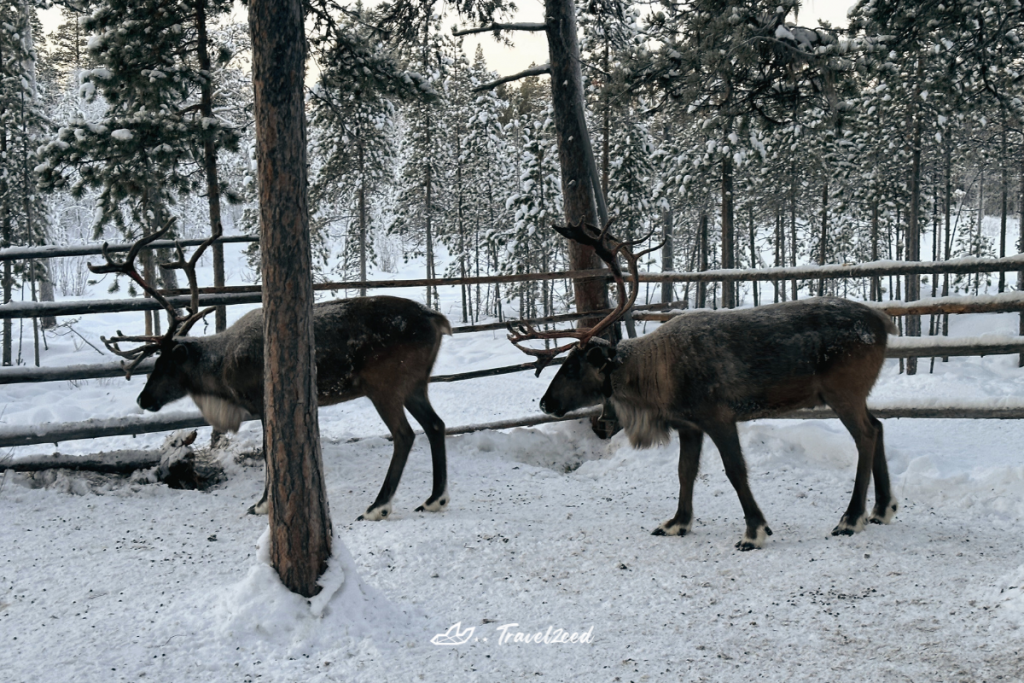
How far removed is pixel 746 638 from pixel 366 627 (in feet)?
5.60

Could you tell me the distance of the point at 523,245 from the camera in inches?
913

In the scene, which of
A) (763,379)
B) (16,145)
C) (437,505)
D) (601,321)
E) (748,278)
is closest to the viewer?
(763,379)

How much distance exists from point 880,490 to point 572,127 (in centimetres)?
454

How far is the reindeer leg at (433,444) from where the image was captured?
5.18m

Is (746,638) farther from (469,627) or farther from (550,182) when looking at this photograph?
(550,182)

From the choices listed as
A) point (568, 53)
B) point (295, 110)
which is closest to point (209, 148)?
point (568, 53)

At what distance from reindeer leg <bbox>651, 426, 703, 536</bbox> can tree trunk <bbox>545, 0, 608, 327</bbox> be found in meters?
2.63

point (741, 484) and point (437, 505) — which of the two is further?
point (437, 505)

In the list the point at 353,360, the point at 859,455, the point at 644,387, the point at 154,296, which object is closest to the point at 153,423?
the point at 154,296

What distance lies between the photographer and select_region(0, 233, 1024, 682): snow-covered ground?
301 centimetres

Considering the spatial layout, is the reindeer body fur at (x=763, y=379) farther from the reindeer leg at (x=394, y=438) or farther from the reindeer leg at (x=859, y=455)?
the reindeer leg at (x=394, y=438)

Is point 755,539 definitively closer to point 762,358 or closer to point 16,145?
point 762,358

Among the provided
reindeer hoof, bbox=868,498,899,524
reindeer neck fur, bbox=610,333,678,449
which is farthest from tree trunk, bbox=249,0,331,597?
reindeer hoof, bbox=868,498,899,524

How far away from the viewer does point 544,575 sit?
4.03 meters
